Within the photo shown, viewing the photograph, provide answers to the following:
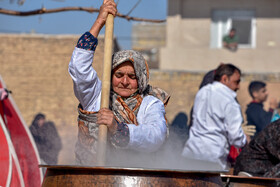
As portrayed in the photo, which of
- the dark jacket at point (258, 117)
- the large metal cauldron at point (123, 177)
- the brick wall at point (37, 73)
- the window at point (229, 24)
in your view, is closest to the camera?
the large metal cauldron at point (123, 177)

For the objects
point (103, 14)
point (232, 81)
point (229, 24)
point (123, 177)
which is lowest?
point (123, 177)

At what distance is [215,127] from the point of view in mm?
5391

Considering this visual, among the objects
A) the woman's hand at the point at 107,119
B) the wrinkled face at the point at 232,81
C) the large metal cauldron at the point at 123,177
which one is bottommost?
the large metal cauldron at the point at 123,177

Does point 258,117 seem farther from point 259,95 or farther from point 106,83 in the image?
point 106,83

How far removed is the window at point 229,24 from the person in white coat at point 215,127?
12.1 m

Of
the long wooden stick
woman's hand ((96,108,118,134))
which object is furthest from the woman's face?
woman's hand ((96,108,118,134))

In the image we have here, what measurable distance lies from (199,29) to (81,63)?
566 inches

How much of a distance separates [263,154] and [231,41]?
1251 cm

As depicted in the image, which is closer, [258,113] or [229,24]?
[258,113]

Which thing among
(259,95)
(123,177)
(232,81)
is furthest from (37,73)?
(123,177)

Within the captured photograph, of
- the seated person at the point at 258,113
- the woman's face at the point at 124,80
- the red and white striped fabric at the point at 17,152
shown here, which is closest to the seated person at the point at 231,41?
the seated person at the point at 258,113

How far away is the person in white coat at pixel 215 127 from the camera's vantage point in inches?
209

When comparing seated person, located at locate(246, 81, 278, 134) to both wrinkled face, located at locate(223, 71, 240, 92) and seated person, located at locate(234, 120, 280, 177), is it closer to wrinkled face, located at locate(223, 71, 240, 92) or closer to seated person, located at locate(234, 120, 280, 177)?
wrinkled face, located at locate(223, 71, 240, 92)

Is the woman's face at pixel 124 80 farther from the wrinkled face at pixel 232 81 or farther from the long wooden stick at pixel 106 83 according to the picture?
the wrinkled face at pixel 232 81
